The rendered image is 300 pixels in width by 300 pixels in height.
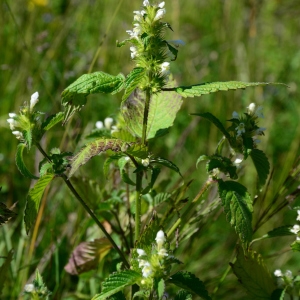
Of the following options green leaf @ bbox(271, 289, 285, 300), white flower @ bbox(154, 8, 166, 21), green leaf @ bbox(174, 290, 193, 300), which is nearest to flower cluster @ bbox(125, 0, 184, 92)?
white flower @ bbox(154, 8, 166, 21)

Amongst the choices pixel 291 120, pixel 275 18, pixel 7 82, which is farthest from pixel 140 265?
pixel 275 18

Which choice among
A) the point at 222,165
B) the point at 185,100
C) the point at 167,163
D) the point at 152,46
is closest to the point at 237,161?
the point at 222,165

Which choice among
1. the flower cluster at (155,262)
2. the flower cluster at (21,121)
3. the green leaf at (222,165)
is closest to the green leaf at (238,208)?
the green leaf at (222,165)

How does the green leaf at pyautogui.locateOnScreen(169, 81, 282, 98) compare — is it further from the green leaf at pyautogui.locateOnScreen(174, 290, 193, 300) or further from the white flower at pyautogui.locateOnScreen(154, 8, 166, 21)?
the green leaf at pyautogui.locateOnScreen(174, 290, 193, 300)

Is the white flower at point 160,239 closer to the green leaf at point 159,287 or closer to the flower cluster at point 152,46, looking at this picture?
the green leaf at point 159,287

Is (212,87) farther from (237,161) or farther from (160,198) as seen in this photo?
(160,198)
